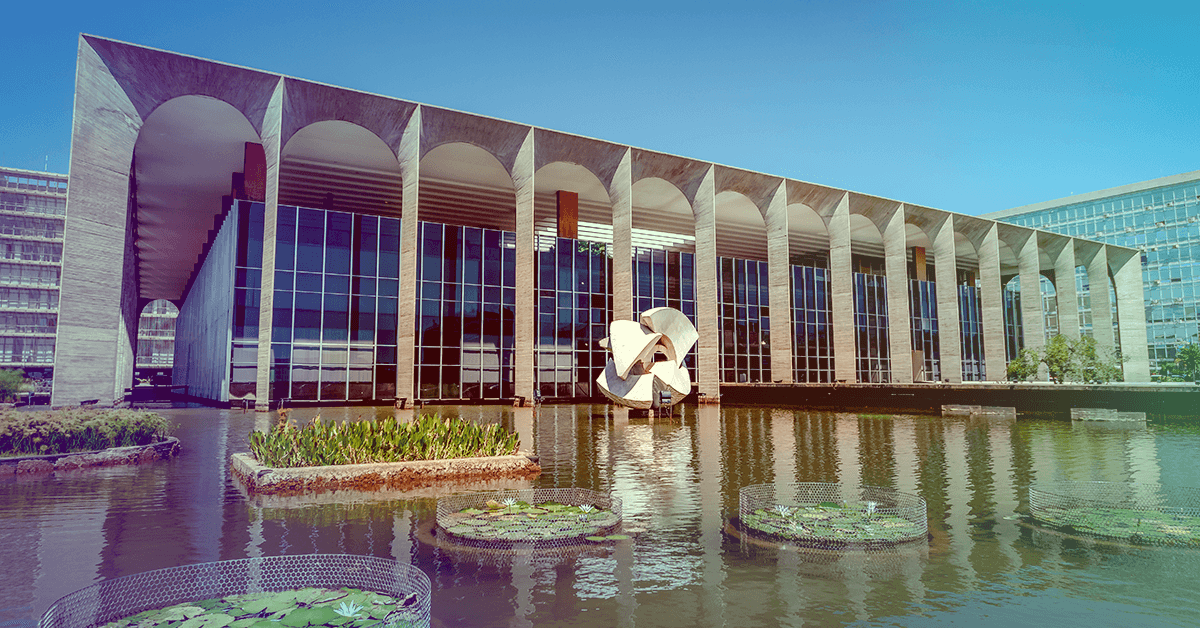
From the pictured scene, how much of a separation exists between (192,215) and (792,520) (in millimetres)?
56625

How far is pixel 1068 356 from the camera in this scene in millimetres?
48250

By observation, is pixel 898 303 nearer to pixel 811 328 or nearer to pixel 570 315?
pixel 811 328

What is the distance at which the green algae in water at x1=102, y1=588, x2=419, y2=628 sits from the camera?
5418mm

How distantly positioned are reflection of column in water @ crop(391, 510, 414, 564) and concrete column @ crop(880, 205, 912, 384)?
51.9 meters

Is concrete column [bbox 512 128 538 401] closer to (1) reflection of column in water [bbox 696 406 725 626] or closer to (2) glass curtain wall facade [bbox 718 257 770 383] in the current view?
(2) glass curtain wall facade [bbox 718 257 770 383]

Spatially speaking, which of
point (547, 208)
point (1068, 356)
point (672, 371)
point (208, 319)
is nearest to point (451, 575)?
point (672, 371)

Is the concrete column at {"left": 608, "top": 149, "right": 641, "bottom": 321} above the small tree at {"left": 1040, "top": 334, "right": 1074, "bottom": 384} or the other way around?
above

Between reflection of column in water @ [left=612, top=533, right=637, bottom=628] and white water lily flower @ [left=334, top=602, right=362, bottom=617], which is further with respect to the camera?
reflection of column in water @ [left=612, top=533, right=637, bottom=628]

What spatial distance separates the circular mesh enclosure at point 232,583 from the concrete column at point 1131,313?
85.5 meters

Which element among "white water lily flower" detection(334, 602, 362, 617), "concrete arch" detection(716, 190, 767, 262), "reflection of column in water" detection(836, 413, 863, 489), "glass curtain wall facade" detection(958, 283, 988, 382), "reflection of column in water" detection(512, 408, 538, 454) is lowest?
"reflection of column in water" detection(836, 413, 863, 489)

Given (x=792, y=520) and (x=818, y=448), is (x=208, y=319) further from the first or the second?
(x=792, y=520)

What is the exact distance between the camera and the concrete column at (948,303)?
190 ft

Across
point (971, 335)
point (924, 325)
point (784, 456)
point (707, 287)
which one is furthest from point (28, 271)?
point (971, 335)

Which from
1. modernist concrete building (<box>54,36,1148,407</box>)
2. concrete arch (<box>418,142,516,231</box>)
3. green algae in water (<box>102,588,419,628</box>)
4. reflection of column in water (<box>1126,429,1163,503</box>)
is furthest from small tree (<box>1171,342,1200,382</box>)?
green algae in water (<box>102,588,419,628</box>)
